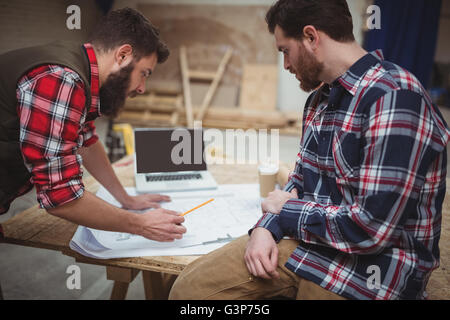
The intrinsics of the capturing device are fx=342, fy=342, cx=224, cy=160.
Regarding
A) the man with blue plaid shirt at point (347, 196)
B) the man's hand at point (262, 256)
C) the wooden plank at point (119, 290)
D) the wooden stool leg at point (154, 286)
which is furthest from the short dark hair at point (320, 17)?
the wooden plank at point (119, 290)

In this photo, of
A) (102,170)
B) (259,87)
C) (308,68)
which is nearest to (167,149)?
(102,170)

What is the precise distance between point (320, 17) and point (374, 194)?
22.8 inches

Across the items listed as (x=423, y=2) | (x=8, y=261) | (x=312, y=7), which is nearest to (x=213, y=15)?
(x=423, y=2)

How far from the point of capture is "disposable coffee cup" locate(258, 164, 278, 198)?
159 centimetres

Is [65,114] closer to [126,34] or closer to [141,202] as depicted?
[126,34]

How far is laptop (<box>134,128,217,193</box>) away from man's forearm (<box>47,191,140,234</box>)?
0.65 m

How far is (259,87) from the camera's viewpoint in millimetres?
6656

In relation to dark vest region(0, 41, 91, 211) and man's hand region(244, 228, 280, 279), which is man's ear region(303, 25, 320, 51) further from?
dark vest region(0, 41, 91, 211)

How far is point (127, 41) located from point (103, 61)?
0.12 m

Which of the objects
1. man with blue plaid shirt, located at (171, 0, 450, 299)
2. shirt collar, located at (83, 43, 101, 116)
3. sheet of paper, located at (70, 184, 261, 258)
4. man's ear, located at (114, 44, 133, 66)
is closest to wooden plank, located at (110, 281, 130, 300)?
sheet of paper, located at (70, 184, 261, 258)

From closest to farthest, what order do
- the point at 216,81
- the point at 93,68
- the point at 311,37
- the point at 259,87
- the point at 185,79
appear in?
1. the point at 311,37
2. the point at 93,68
3. the point at 259,87
4. the point at 216,81
5. the point at 185,79

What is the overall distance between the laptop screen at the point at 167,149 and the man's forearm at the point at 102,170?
0.95ft

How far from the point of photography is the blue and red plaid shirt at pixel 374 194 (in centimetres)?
84
